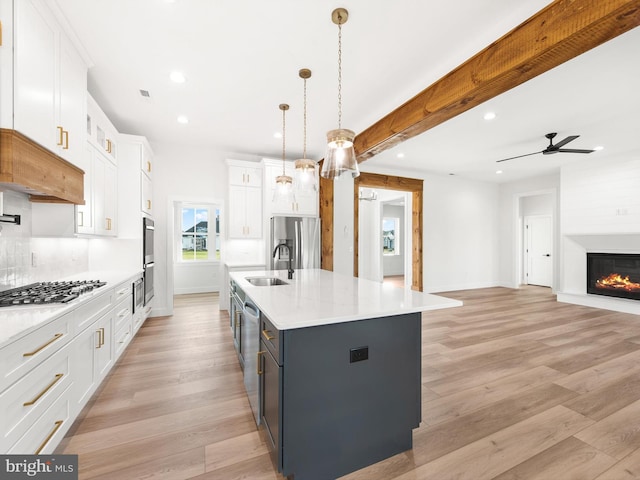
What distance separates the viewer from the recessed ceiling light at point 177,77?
2746 millimetres

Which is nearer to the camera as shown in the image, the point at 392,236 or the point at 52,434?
the point at 52,434

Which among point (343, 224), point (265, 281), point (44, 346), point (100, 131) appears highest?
point (100, 131)

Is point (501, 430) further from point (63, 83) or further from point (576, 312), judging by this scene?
point (576, 312)

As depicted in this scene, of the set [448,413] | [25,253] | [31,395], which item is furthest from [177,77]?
[448,413]

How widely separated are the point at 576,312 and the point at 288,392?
5.95 metres

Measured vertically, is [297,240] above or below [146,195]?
below

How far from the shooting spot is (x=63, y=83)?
6.89 feet

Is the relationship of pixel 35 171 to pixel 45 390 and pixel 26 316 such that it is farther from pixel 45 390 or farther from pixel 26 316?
pixel 45 390

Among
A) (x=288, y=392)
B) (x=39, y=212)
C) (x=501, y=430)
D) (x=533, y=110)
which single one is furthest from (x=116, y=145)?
(x=533, y=110)

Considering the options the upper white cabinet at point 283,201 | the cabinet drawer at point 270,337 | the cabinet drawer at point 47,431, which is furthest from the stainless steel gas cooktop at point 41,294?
the upper white cabinet at point 283,201

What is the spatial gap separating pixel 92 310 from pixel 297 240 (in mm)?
3096

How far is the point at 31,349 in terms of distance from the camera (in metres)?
1.36

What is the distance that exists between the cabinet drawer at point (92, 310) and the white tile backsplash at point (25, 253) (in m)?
0.58

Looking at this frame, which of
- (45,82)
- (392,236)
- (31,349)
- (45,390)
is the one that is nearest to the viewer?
(31,349)
